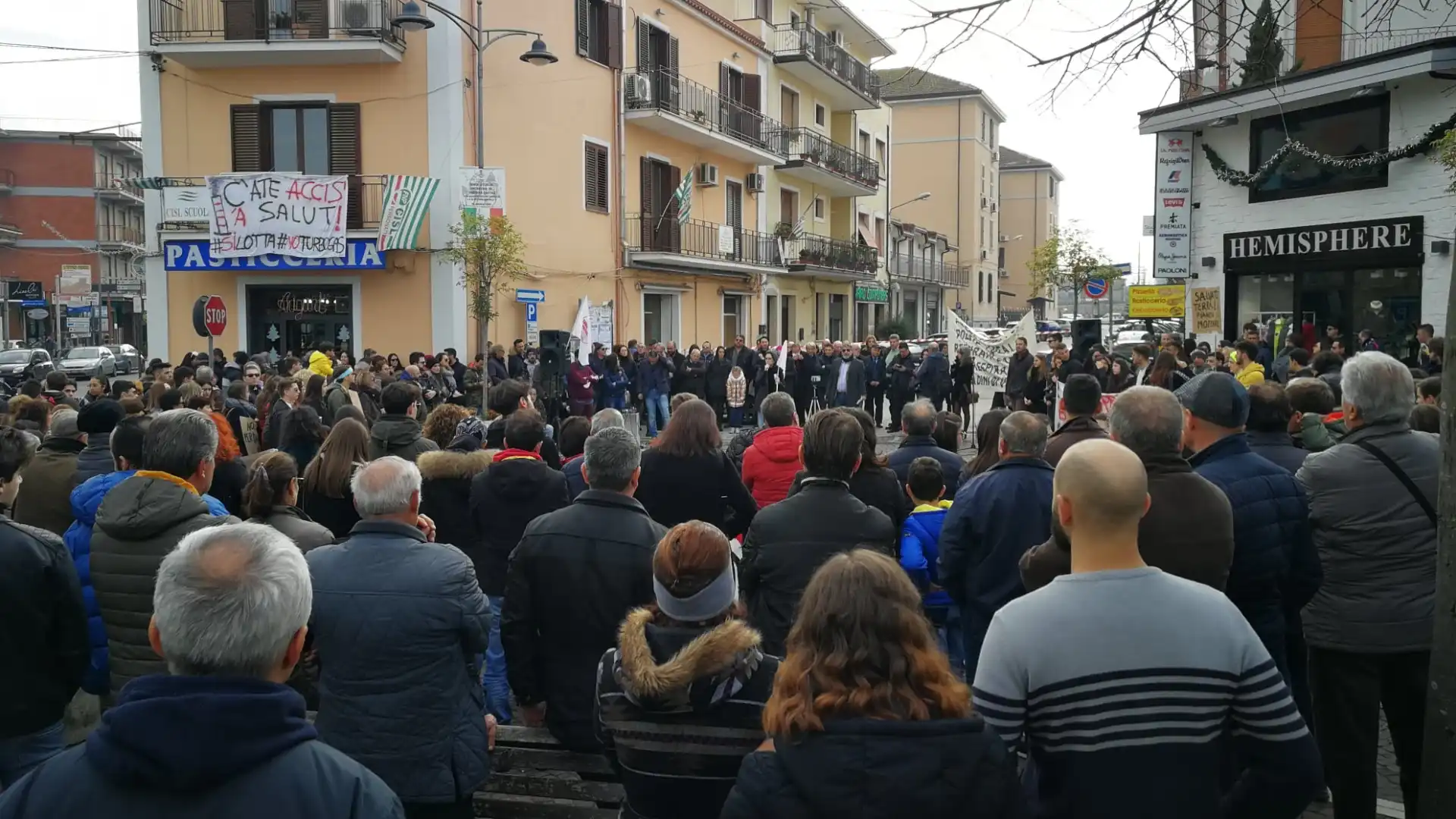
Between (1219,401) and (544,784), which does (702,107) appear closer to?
(1219,401)

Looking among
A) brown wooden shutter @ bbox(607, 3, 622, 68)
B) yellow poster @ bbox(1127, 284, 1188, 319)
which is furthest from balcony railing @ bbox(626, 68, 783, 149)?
yellow poster @ bbox(1127, 284, 1188, 319)

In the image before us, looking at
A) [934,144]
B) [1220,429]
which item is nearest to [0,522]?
[1220,429]

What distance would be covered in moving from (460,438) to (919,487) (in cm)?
300

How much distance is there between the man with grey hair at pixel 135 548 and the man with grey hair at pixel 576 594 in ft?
3.73

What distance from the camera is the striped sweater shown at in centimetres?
245

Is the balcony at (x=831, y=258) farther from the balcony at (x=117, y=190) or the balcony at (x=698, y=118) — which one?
the balcony at (x=117, y=190)

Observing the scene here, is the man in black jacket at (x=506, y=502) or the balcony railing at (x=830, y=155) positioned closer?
the man in black jacket at (x=506, y=502)

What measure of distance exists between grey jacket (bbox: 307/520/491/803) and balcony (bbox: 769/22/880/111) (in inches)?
1217

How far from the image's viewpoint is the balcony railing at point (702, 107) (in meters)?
26.5

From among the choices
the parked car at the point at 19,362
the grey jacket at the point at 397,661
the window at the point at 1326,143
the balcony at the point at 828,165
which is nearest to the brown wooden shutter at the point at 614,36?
the balcony at the point at 828,165

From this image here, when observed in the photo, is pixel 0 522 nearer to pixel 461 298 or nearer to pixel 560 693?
pixel 560 693

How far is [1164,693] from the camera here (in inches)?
96.7

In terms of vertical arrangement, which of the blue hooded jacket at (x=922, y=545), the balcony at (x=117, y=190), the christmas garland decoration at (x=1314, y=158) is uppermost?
the balcony at (x=117, y=190)

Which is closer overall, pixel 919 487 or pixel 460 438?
pixel 919 487
